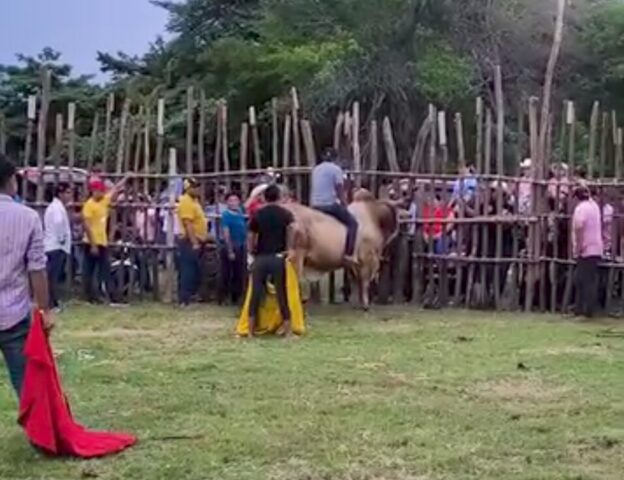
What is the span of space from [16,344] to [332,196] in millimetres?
9048

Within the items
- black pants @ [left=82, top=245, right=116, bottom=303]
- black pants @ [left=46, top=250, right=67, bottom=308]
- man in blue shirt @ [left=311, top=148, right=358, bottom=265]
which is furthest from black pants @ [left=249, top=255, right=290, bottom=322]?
black pants @ [left=82, top=245, right=116, bottom=303]

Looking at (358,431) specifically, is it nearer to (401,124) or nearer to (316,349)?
(316,349)

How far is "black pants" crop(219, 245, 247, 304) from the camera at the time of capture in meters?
17.4

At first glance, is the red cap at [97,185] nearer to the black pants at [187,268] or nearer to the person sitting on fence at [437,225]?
the black pants at [187,268]

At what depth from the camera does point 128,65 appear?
32562 millimetres

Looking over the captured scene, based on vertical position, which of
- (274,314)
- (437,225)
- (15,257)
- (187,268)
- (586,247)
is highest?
(437,225)

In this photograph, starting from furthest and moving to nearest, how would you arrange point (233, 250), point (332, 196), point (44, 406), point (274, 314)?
point (233, 250), point (332, 196), point (274, 314), point (44, 406)

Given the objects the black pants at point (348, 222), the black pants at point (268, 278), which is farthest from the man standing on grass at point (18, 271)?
the black pants at point (348, 222)

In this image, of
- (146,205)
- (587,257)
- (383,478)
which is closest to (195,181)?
(146,205)

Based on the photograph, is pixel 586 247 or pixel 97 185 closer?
pixel 586 247

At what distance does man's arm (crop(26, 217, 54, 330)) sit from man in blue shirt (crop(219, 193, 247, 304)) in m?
9.29

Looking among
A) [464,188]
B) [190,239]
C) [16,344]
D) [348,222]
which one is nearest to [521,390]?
[16,344]

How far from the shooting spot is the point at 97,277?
1786 centimetres

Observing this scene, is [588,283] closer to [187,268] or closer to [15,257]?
[187,268]
